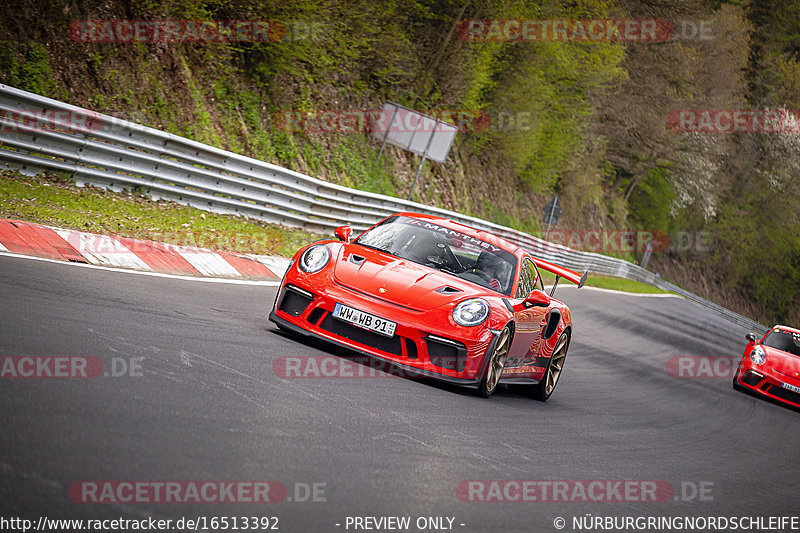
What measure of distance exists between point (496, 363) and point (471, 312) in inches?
25.1

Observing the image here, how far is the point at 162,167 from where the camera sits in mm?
13188

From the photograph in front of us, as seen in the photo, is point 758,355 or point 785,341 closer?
point 758,355

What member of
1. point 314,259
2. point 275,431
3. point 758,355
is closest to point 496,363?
point 314,259

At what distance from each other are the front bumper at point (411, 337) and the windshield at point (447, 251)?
105 cm

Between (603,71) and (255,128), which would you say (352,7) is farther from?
(603,71)

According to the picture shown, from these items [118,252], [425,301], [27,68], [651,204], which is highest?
[651,204]

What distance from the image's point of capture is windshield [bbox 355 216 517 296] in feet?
26.6

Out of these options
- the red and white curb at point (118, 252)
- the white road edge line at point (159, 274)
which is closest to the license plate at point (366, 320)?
the white road edge line at point (159, 274)

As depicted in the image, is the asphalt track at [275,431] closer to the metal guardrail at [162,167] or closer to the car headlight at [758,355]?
the metal guardrail at [162,167]

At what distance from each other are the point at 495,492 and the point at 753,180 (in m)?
60.9

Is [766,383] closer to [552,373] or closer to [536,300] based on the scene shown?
[552,373]

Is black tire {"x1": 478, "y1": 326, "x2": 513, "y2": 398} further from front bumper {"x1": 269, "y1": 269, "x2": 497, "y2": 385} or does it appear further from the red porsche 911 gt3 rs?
front bumper {"x1": 269, "y1": 269, "x2": 497, "y2": 385}

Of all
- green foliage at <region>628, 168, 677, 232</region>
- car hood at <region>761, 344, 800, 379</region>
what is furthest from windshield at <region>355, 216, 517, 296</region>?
green foliage at <region>628, 168, 677, 232</region>

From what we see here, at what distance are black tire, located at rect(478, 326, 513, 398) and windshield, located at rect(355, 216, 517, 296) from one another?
551 millimetres
